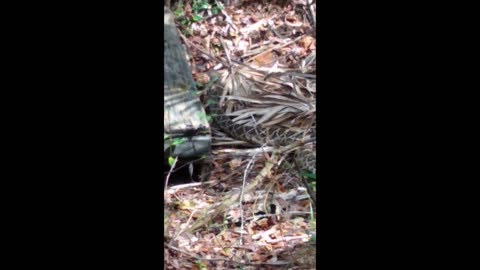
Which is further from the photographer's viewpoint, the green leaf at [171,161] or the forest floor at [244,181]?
the green leaf at [171,161]

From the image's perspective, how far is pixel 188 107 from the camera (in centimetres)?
232

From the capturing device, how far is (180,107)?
229 centimetres

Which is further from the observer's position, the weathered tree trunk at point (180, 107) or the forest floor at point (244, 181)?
the weathered tree trunk at point (180, 107)

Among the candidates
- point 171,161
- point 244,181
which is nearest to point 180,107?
point 171,161

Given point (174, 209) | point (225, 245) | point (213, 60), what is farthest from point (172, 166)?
point (213, 60)

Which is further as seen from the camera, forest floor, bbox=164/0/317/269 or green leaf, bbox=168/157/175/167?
green leaf, bbox=168/157/175/167

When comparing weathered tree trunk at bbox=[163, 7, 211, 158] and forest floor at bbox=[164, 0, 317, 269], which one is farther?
weathered tree trunk at bbox=[163, 7, 211, 158]

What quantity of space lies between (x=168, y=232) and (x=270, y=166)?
1.33 feet

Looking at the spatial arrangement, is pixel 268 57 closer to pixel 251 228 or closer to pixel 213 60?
pixel 213 60

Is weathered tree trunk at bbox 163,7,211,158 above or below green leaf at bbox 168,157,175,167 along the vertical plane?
above

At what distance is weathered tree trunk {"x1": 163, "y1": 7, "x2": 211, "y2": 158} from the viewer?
87.7 inches

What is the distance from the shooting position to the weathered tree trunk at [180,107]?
2229 mm

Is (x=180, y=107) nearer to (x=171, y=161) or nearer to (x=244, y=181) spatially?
(x=171, y=161)

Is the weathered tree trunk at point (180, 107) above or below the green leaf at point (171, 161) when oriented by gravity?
above
